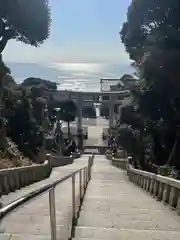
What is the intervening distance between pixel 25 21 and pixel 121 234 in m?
17.5

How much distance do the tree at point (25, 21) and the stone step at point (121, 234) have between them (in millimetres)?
16434

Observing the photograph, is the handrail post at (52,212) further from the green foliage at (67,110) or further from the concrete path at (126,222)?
the green foliage at (67,110)

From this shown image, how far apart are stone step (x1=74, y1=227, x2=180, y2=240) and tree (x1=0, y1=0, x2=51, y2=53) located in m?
16.4

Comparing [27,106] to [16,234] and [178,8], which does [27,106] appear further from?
[16,234]

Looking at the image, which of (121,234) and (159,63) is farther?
(159,63)

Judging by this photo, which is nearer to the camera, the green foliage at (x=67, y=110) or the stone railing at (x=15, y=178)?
the stone railing at (x=15, y=178)

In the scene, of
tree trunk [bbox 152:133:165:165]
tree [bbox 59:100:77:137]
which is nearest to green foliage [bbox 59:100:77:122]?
tree [bbox 59:100:77:137]

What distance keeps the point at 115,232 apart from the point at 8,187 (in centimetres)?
711

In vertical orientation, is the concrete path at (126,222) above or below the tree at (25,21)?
below

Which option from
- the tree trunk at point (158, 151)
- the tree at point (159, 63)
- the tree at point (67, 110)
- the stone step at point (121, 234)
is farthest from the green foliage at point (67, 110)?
the stone step at point (121, 234)

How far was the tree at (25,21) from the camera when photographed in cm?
2216

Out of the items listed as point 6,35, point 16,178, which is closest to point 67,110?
point 6,35

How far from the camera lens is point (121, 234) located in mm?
6754

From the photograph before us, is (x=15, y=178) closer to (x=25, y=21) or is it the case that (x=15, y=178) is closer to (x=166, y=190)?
(x=166, y=190)
